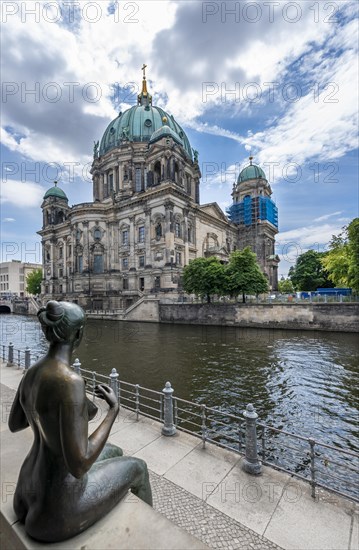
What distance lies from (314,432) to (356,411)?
8.36 ft

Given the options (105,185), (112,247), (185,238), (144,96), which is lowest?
(112,247)

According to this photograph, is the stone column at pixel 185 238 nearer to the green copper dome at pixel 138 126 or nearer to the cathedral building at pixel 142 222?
the cathedral building at pixel 142 222

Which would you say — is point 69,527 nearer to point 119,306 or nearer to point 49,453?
point 49,453

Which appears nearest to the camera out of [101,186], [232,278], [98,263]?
[232,278]

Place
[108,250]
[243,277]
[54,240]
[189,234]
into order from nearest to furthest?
[243,277]
[189,234]
[108,250]
[54,240]

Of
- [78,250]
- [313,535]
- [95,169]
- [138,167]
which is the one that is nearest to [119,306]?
[78,250]

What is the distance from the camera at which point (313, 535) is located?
361cm

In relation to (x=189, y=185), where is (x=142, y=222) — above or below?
below

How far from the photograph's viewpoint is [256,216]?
6750 centimetres

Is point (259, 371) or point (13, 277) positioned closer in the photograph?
point (259, 371)

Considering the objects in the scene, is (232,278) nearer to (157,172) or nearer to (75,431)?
(157,172)

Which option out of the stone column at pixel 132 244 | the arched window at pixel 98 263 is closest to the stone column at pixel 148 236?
the stone column at pixel 132 244

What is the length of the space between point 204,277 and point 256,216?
1448 inches

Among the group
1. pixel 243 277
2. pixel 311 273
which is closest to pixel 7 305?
pixel 243 277
